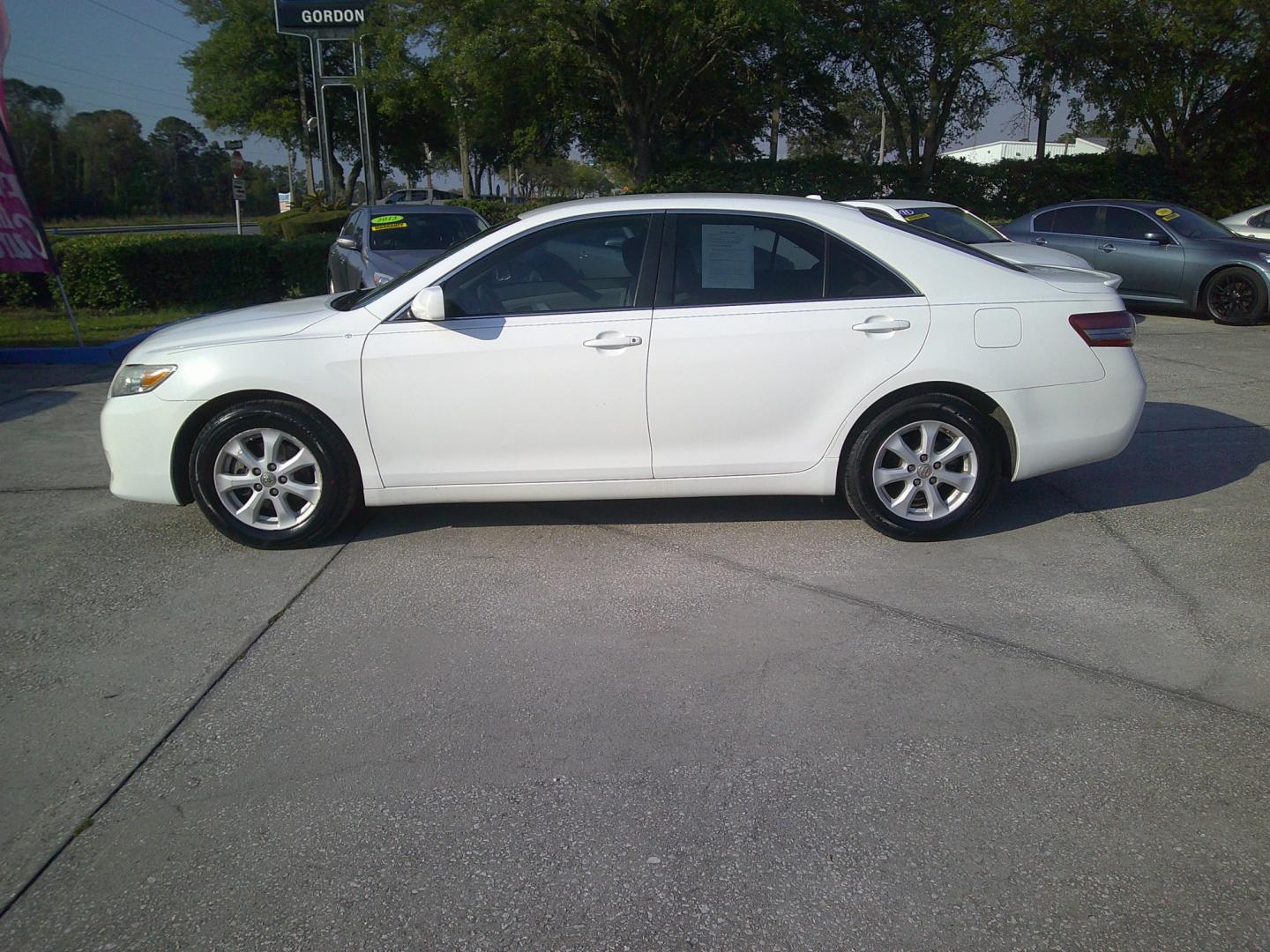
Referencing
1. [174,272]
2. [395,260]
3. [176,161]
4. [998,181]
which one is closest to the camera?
[395,260]

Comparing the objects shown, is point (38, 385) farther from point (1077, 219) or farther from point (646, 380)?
point (1077, 219)

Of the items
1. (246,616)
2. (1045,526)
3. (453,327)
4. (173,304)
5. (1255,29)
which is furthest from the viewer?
(1255,29)

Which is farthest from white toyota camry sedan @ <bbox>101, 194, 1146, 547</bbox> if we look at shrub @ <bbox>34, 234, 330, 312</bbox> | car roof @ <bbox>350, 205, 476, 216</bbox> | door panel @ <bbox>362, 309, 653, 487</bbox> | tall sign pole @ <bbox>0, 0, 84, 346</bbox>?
shrub @ <bbox>34, 234, 330, 312</bbox>

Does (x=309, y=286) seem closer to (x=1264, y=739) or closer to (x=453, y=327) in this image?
(x=453, y=327)

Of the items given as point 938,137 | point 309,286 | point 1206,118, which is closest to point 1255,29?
point 1206,118

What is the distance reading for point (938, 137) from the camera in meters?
25.9

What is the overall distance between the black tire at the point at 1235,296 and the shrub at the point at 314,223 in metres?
26.0

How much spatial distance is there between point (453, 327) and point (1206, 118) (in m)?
24.8

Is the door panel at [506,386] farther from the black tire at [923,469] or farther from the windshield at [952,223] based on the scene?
the windshield at [952,223]

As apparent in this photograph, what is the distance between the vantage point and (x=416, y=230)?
12.1 metres

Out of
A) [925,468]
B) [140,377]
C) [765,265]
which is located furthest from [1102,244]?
[140,377]

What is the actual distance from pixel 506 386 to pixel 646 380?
0.66 metres

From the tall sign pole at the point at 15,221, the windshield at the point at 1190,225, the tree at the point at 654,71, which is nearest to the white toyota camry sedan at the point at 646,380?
the tall sign pole at the point at 15,221

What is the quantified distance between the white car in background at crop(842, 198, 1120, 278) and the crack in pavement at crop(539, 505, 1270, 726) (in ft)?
21.9
